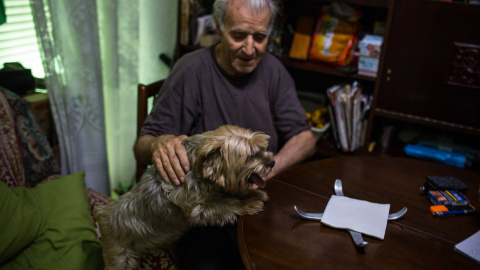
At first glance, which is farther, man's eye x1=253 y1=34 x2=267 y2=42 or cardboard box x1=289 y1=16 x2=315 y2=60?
cardboard box x1=289 y1=16 x2=315 y2=60

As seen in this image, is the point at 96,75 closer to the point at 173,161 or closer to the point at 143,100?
the point at 143,100

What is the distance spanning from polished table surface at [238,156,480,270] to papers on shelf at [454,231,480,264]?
0.02 metres

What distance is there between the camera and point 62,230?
1661 mm

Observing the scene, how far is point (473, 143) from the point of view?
8.20 feet

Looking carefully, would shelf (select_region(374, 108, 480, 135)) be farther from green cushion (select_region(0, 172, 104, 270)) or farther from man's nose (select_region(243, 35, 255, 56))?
green cushion (select_region(0, 172, 104, 270))

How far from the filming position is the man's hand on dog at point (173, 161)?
1.32 metres

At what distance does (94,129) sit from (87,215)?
777 millimetres

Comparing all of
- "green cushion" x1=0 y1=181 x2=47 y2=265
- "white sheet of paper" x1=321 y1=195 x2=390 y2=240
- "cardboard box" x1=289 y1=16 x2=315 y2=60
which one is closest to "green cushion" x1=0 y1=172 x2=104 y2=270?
"green cushion" x1=0 y1=181 x2=47 y2=265

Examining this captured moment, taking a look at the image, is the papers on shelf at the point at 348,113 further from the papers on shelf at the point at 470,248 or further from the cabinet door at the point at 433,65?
the papers on shelf at the point at 470,248

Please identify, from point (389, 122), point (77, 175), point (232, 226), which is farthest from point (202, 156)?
point (389, 122)

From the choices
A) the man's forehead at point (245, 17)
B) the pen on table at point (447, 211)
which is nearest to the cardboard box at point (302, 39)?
the man's forehead at point (245, 17)

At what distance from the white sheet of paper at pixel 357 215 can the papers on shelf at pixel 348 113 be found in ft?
3.47

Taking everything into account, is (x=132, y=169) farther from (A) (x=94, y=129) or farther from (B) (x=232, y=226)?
(B) (x=232, y=226)

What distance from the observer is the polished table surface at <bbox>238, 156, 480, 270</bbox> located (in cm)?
111
